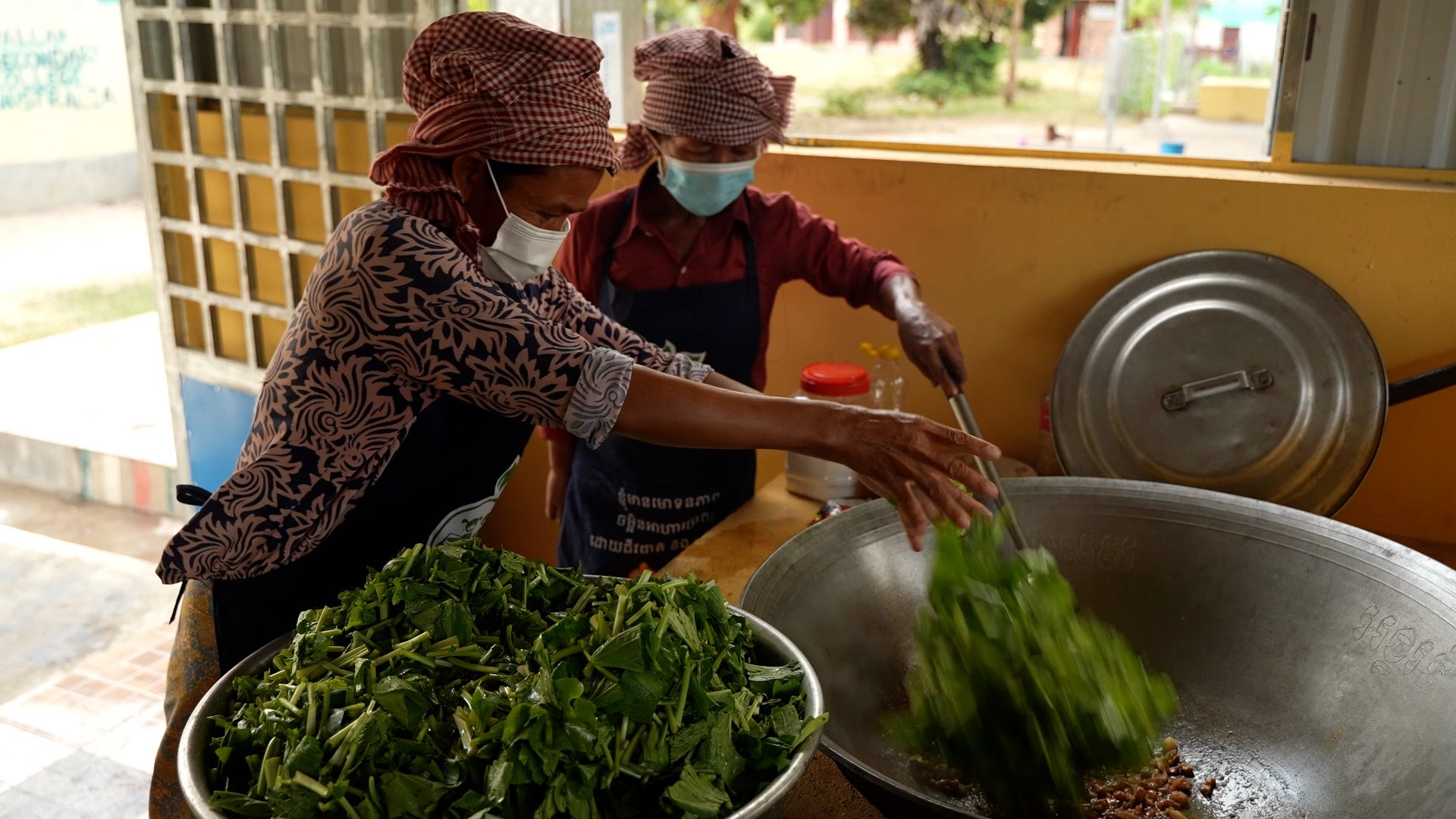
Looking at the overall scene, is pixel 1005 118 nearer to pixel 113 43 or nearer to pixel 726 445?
pixel 113 43

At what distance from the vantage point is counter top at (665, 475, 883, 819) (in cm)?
138

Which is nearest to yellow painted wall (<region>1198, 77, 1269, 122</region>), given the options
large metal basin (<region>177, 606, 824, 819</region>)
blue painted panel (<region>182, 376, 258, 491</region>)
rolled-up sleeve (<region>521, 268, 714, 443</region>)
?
blue painted panel (<region>182, 376, 258, 491</region>)

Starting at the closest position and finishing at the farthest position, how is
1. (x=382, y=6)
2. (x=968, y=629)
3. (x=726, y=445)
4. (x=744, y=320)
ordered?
(x=968, y=629) → (x=726, y=445) → (x=744, y=320) → (x=382, y=6)

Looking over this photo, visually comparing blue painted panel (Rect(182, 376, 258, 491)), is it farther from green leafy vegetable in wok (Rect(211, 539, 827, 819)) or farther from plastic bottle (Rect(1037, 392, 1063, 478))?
green leafy vegetable in wok (Rect(211, 539, 827, 819))

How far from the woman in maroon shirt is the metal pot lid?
41 cm

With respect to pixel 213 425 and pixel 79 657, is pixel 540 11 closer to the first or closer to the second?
pixel 213 425

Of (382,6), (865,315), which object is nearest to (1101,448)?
(865,315)

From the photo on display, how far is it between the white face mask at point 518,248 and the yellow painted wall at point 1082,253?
1.18 metres

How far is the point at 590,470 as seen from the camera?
2.41 meters

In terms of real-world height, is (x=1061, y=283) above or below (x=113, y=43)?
below

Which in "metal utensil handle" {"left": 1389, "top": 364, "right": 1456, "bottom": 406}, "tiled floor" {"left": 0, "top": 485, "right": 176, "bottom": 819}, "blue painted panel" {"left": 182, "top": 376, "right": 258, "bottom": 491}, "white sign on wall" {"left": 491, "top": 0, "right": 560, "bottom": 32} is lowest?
"tiled floor" {"left": 0, "top": 485, "right": 176, "bottom": 819}

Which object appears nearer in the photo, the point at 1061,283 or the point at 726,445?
the point at 726,445

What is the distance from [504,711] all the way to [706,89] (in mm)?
1430

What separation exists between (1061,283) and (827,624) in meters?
1.25
